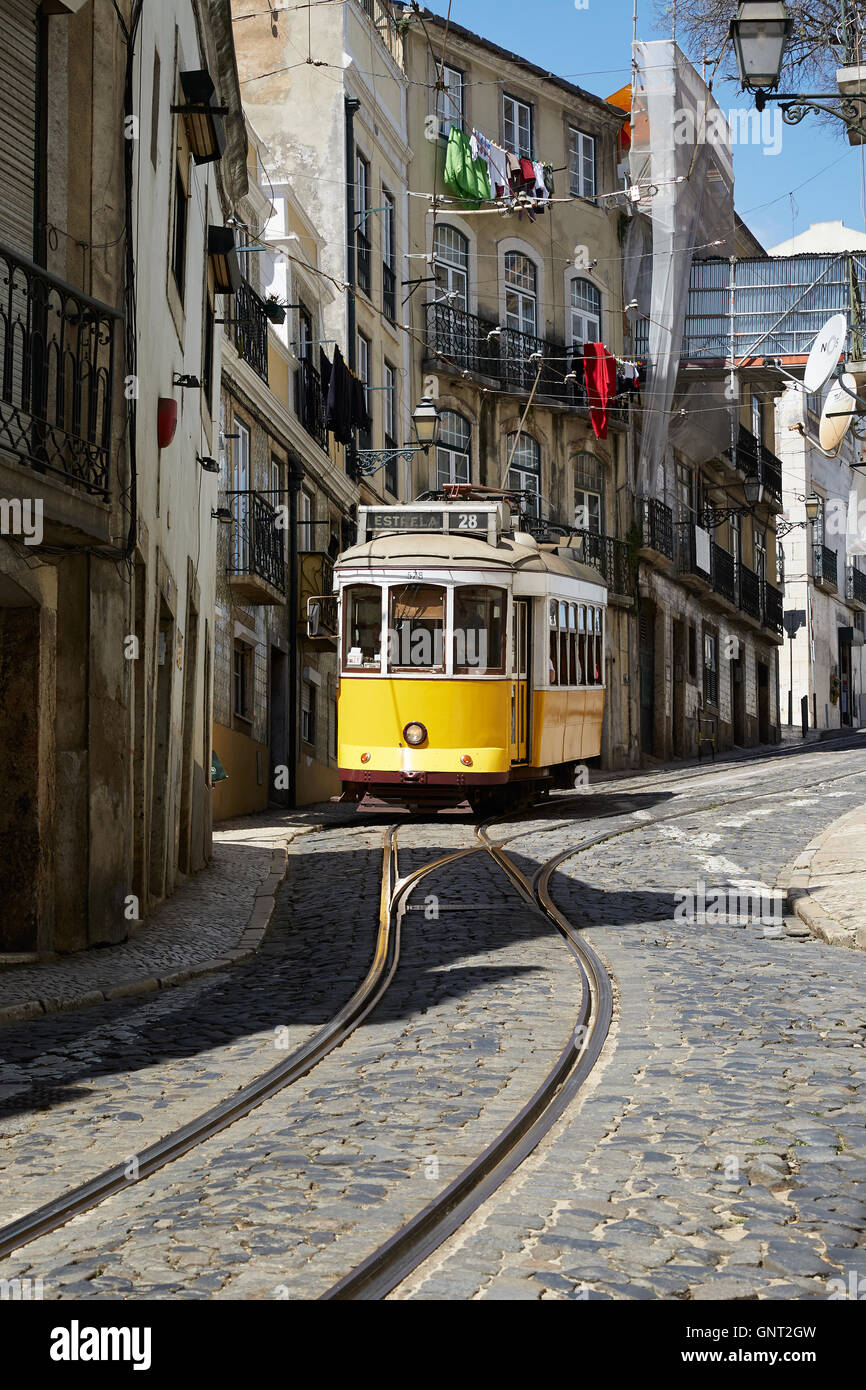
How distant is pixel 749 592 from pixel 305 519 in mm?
23478

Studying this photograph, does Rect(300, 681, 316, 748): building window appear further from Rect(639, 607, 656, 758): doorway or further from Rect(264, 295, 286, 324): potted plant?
Rect(639, 607, 656, 758): doorway

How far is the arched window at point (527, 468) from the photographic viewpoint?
3769 centimetres

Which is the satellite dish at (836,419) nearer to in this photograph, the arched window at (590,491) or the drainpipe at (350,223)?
the drainpipe at (350,223)

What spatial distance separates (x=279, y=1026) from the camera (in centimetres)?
873

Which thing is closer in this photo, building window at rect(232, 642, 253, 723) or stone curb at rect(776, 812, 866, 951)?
stone curb at rect(776, 812, 866, 951)

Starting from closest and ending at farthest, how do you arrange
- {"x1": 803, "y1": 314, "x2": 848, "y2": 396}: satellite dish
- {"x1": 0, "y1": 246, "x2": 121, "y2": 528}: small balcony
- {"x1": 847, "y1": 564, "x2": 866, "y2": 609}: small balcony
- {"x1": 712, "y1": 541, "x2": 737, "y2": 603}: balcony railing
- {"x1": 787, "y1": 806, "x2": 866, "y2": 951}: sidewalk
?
{"x1": 0, "y1": 246, "x2": 121, "y2": 528}: small balcony → {"x1": 787, "y1": 806, "x2": 866, "y2": 951}: sidewalk → {"x1": 803, "y1": 314, "x2": 848, "y2": 396}: satellite dish → {"x1": 712, "y1": 541, "x2": 737, "y2": 603}: balcony railing → {"x1": 847, "y1": 564, "x2": 866, "y2": 609}: small balcony

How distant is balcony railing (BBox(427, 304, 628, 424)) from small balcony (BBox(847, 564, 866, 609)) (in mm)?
27943

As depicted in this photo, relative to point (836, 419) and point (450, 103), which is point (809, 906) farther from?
point (450, 103)

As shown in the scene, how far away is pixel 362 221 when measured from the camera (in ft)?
107

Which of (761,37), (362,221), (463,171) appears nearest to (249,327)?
(362,221)

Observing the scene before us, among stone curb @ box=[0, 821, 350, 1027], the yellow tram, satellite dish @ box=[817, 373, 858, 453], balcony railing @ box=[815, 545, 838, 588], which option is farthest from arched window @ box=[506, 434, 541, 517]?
stone curb @ box=[0, 821, 350, 1027]

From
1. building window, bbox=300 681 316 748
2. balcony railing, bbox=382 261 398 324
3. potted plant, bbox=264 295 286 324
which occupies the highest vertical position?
balcony railing, bbox=382 261 398 324

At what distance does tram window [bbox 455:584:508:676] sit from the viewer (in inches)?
792

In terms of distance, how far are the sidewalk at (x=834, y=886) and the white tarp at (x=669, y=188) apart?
21.9 meters
